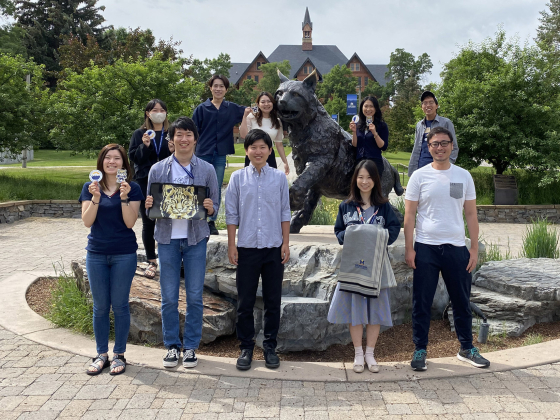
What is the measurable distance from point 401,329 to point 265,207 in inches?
89.0

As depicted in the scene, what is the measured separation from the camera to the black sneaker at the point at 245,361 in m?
3.66

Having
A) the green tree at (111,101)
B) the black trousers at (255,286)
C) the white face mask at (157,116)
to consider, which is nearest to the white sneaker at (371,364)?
the black trousers at (255,286)

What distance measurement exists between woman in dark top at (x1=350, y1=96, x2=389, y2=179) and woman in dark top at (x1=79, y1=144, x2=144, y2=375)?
95.1 inches

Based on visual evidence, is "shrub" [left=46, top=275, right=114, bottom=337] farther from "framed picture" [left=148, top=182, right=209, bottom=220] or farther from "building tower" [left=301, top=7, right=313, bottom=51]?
"building tower" [left=301, top=7, right=313, bottom=51]

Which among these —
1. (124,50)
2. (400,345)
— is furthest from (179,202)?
(124,50)

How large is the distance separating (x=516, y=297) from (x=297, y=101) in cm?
304

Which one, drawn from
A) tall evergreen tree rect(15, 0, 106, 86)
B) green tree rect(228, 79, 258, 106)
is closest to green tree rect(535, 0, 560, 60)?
green tree rect(228, 79, 258, 106)

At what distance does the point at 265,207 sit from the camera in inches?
145

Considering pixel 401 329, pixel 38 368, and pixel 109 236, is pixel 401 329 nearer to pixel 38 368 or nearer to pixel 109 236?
pixel 109 236

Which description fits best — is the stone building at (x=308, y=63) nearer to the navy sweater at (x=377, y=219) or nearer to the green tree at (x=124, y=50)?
the green tree at (x=124, y=50)

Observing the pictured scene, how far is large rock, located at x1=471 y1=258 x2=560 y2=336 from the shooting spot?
480 centimetres

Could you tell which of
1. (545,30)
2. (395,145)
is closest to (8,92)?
(395,145)

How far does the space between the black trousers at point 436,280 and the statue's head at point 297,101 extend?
191 centimetres

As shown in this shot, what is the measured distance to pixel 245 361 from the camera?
3.69 metres
